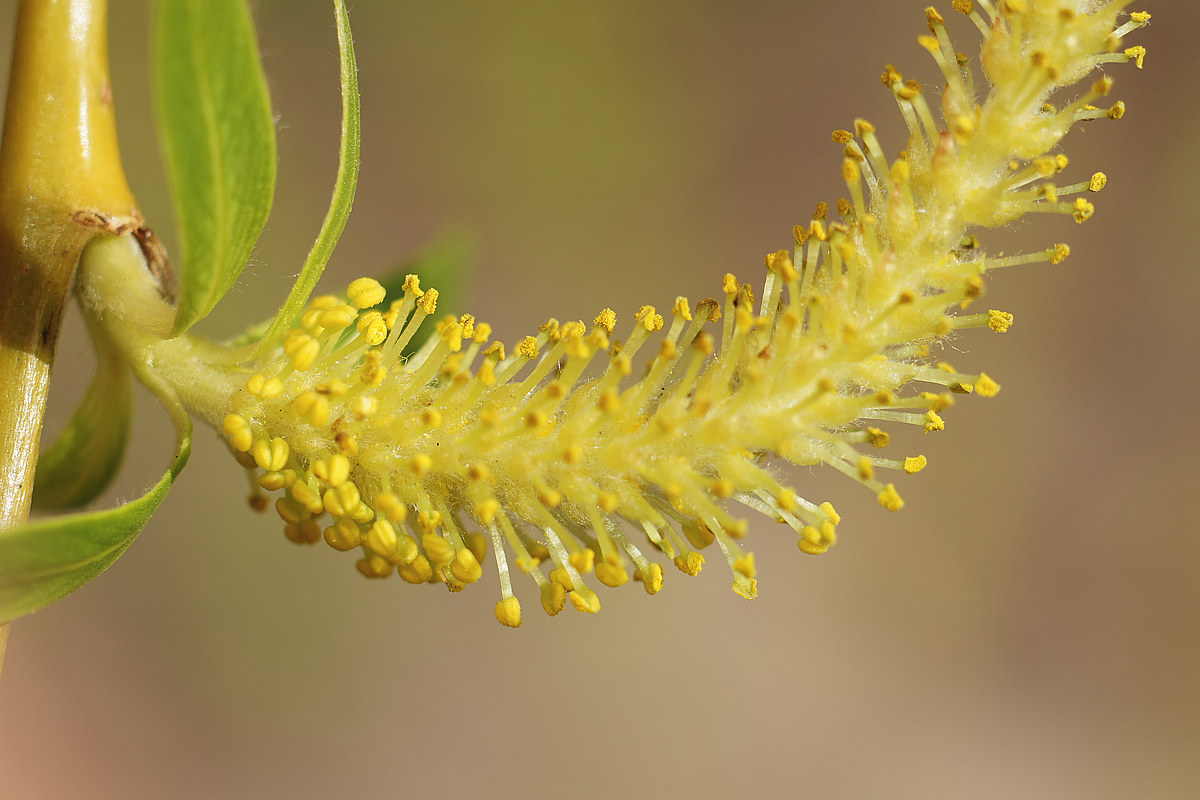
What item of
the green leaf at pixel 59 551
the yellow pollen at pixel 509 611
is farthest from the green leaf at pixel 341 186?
the yellow pollen at pixel 509 611

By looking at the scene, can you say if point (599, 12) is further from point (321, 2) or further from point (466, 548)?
point (466, 548)

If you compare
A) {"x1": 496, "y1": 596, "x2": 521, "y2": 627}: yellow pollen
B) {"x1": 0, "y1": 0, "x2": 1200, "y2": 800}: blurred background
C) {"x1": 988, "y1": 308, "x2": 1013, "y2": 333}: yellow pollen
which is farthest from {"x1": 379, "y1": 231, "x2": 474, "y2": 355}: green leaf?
{"x1": 0, "y1": 0, "x2": 1200, "y2": 800}: blurred background

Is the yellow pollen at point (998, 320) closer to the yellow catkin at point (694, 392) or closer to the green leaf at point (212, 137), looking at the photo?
the yellow catkin at point (694, 392)

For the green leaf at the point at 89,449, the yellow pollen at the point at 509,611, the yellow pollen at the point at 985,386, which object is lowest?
the green leaf at the point at 89,449

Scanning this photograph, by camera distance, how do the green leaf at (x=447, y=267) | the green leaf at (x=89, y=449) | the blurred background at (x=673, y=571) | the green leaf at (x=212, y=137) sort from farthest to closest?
the blurred background at (x=673, y=571), the green leaf at (x=447, y=267), the green leaf at (x=89, y=449), the green leaf at (x=212, y=137)

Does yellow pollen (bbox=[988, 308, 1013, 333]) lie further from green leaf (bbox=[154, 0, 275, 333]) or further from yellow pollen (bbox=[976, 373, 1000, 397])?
green leaf (bbox=[154, 0, 275, 333])

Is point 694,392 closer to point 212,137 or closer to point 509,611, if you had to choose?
point 509,611

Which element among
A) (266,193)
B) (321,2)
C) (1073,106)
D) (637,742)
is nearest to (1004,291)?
(637,742)
